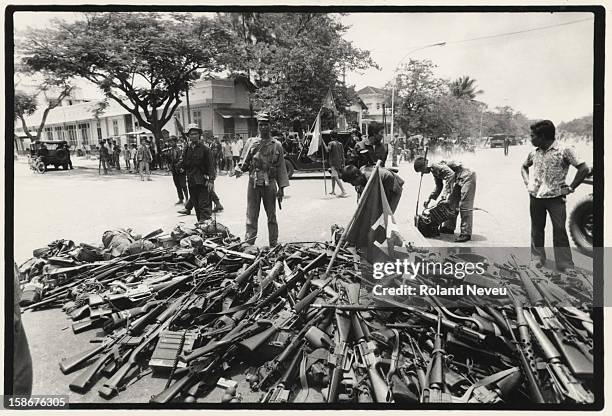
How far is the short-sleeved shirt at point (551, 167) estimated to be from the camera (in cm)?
462

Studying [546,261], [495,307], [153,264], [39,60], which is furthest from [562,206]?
[39,60]

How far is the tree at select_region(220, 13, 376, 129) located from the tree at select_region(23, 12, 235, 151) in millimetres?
451

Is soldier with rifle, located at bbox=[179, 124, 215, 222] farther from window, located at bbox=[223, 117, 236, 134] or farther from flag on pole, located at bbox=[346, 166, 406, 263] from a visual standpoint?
window, located at bbox=[223, 117, 236, 134]

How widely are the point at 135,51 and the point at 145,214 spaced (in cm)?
384

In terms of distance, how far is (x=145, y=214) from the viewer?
9547 mm

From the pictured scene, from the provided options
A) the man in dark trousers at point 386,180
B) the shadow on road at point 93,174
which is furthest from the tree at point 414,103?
the shadow on road at point 93,174

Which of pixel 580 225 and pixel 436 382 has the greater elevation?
pixel 580 225

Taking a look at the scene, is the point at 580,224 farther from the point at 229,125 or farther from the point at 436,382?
the point at 229,125

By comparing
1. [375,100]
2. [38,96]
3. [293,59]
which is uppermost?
[375,100]

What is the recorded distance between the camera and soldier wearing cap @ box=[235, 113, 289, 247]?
254 inches

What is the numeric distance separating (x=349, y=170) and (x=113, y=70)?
6369 millimetres

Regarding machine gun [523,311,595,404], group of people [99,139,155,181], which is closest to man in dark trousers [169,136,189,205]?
group of people [99,139,155,181]

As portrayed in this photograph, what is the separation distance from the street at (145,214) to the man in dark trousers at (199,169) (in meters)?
0.65

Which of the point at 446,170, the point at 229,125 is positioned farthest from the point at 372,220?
the point at 229,125
